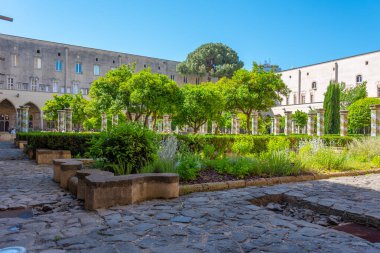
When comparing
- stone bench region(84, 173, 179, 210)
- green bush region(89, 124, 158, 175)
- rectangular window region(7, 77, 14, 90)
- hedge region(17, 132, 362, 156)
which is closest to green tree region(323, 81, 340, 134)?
hedge region(17, 132, 362, 156)

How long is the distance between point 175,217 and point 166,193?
3.45 feet

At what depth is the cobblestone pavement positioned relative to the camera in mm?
3082

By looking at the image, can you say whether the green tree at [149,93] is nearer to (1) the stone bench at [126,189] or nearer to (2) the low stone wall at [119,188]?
(2) the low stone wall at [119,188]

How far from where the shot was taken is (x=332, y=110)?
31.7 metres

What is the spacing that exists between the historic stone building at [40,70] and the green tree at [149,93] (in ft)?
71.9

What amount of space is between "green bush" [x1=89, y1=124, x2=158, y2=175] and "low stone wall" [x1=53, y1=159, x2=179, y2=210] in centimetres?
62

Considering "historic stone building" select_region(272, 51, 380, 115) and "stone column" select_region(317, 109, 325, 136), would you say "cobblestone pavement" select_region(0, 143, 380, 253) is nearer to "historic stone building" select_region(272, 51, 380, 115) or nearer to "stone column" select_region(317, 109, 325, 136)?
"stone column" select_region(317, 109, 325, 136)

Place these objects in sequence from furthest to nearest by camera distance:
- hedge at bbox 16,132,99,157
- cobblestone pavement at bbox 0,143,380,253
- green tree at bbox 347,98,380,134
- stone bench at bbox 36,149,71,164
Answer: green tree at bbox 347,98,380,134
hedge at bbox 16,132,99,157
stone bench at bbox 36,149,71,164
cobblestone pavement at bbox 0,143,380,253

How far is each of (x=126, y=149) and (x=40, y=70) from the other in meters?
44.1

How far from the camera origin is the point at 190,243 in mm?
3160

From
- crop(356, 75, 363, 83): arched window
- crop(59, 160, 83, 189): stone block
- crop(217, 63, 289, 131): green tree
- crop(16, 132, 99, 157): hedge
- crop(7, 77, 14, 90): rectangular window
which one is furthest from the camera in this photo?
crop(356, 75, 363, 83): arched window

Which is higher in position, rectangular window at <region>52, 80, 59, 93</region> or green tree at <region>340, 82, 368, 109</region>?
rectangular window at <region>52, 80, 59, 93</region>

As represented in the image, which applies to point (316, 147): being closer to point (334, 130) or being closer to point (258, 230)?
point (258, 230)

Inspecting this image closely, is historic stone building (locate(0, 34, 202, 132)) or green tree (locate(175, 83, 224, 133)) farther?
historic stone building (locate(0, 34, 202, 132))
